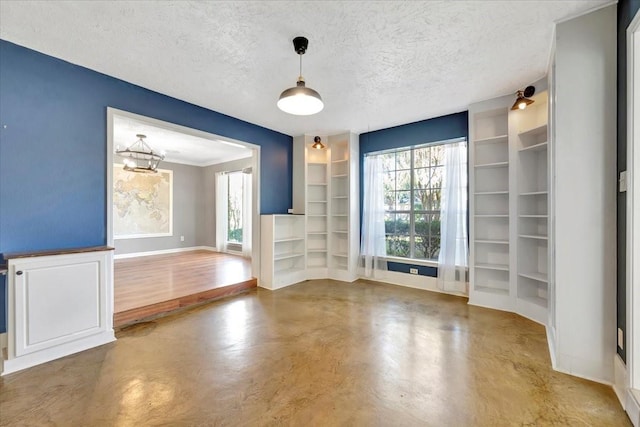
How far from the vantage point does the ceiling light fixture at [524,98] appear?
114 inches

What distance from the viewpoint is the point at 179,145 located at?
6.16 m

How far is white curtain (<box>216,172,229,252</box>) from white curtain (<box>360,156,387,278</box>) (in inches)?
185

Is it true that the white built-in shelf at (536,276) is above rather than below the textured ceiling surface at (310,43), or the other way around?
below

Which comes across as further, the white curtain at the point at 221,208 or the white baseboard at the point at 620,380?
the white curtain at the point at 221,208

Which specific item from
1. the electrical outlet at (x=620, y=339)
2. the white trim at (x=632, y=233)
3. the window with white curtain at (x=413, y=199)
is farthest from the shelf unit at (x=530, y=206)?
the white trim at (x=632, y=233)

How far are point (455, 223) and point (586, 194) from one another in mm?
1970

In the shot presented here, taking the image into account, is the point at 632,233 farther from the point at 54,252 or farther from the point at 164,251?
the point at 164,251

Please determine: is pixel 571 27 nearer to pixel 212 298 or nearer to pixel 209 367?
pixel 209 367

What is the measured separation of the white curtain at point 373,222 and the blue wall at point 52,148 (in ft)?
10.1

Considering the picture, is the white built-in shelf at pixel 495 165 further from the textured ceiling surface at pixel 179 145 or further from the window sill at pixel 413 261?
the textured ceiling surface at pixel 179 145

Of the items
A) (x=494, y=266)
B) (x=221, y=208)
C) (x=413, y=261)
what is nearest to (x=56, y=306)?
(x=413, y=261)

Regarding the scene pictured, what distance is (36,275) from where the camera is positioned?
2.23 meters

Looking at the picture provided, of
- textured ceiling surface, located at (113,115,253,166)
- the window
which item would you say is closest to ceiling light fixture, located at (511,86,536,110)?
the window

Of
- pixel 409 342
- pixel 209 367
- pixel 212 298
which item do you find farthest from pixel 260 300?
pixel 409 342
